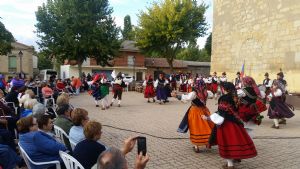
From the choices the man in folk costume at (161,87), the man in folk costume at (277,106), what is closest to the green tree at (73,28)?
the man in folk costume at (161,87)

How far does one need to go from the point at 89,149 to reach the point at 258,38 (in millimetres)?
16922

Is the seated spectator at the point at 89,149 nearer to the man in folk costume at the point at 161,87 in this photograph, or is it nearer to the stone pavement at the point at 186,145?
the stone pavement at the point at 186,145

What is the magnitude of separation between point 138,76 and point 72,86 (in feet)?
80.5

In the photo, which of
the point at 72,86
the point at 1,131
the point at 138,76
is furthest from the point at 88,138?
the point at 138,76

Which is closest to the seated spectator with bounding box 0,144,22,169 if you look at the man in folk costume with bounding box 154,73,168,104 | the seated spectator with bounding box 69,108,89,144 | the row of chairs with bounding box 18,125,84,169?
the row of chairs with bounding box 18,125,84,169

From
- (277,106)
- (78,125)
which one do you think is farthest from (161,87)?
(78,125)

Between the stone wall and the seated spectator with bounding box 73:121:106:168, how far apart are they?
47.1 ft

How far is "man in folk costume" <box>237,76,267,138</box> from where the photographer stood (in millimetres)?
6973

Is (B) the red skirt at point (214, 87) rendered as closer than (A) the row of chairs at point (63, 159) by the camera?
No

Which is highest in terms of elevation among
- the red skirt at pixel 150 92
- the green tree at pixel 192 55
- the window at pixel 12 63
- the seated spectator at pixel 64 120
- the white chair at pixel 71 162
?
the green tree at pixel 192 55

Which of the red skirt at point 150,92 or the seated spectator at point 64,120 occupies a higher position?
the seated spectator at point 64,120

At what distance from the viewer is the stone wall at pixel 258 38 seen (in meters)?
16.4

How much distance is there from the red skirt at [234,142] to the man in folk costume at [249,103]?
1529mm

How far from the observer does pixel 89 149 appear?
3.55 m
